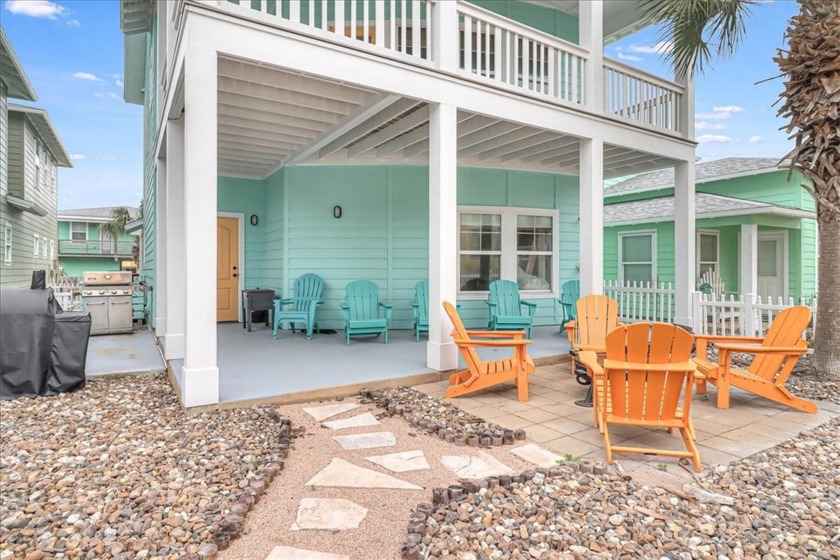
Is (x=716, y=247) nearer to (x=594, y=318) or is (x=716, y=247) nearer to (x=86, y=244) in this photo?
(x=594, y=318)

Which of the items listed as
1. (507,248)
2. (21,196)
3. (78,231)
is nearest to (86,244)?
(78,231)

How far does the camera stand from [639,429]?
3.38 m

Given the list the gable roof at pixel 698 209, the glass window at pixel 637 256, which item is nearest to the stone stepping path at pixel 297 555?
the gable roof at pixel 698 209

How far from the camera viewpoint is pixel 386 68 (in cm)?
439

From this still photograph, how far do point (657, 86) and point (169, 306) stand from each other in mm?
7225

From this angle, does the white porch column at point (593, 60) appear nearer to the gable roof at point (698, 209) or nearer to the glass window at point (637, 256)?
the gable roof at point (698, 209)

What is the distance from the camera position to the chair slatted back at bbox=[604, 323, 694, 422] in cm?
279

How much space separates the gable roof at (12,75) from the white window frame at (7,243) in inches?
130

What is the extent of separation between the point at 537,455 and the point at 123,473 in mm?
2393


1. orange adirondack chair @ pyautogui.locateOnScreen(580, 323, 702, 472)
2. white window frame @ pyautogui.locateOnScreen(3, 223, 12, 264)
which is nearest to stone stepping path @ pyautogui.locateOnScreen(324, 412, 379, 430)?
orange adirondack chair @ pyautogui.locateOnScreen(580, 323, 702, 472)

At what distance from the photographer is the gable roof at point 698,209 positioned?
875 cm

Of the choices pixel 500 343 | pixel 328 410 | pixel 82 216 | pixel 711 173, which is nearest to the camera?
pixel 328 410

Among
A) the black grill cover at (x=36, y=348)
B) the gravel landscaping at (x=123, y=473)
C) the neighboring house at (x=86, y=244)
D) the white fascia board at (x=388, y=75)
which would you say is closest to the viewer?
the gravel landscaping at (x=123, y=473)

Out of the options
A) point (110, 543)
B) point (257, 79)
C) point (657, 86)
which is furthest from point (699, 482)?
point (657, 86)
